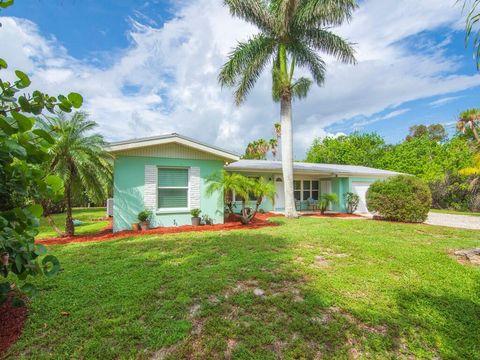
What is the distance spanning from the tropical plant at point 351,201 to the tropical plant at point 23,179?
17.8 metres

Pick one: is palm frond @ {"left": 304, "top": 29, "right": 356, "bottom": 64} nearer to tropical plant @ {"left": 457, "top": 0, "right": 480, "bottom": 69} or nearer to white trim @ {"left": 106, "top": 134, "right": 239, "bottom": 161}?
white trim @ {"left": 106, "top": 134, "right": 239, "bottom": 161}

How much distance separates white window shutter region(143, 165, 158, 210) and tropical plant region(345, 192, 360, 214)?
12678 mm

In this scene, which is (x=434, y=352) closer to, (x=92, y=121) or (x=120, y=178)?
(x=120, y=178)

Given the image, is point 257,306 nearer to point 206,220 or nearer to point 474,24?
point 474,24

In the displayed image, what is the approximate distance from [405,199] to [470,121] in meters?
17.1

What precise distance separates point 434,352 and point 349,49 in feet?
43.6

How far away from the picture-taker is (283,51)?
504 inches

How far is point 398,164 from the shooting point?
27516 mm

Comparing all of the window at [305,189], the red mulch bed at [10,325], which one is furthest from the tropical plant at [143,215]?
the window at [305,189]

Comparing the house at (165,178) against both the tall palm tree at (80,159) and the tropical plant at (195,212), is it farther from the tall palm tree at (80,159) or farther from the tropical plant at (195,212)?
the tall palm tree at (80,159)

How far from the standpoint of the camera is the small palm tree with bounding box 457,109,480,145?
2162 cm

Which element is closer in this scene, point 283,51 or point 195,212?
point 195,212

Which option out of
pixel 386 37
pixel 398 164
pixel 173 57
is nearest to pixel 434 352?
pixel 386 37

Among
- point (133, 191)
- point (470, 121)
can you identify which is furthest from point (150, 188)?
point (470, 121)
